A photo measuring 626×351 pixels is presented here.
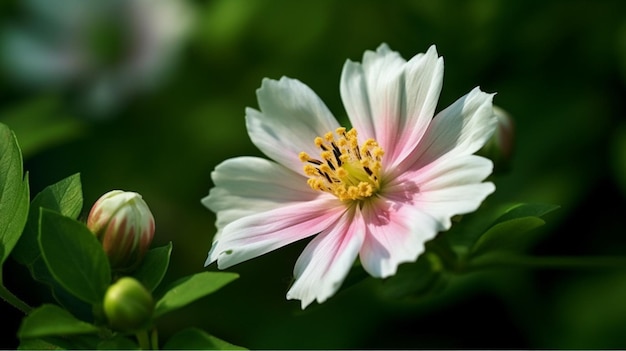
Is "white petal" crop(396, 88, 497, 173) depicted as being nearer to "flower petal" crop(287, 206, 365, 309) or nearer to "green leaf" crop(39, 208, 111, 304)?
"flower petal" crop(287, 206, 365, 309)

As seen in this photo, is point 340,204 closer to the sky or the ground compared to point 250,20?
closer to the ground

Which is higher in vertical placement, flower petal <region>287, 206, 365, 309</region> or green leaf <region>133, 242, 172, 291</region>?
green leaf <region>133, 242, 172, 291</region>

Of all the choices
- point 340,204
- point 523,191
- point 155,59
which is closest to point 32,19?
point 155,59

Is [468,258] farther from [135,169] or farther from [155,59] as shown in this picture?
[155,59]

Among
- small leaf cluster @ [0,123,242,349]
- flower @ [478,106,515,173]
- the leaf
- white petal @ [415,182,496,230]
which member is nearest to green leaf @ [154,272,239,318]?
small leaf cluster @ [0,123,242,349]

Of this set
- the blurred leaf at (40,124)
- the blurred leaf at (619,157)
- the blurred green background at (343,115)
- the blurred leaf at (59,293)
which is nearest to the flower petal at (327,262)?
the blurred leaf at (59,293)

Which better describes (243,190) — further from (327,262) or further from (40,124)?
(40,124)

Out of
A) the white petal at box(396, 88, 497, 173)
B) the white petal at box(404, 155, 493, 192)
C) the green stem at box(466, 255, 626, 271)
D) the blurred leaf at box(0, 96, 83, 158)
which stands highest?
the blurred leaf at box(0, 96, 83, 158)
